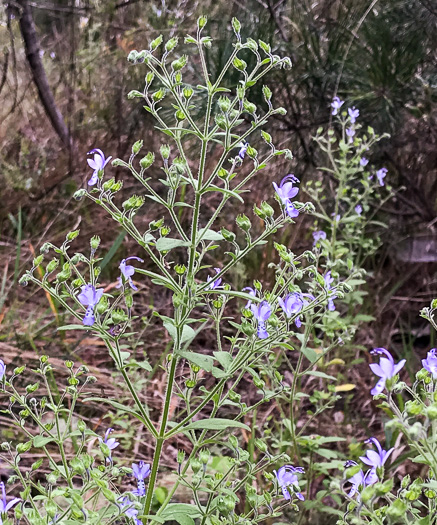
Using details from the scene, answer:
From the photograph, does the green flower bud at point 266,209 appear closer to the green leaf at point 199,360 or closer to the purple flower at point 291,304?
the purple flower at point 291,304

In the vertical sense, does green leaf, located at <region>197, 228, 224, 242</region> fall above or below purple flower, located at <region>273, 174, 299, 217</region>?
below

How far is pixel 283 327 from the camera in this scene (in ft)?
3.14

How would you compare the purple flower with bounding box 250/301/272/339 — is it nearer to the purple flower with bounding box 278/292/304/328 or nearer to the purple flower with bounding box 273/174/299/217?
the purple flower with bounding box 278/292/304/328

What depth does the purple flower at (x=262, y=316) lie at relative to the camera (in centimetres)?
94

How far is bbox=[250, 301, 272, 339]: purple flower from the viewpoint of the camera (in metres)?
0.94

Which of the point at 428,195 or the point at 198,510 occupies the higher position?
the point at 198,510

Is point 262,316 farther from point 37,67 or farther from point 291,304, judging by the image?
point 37,67

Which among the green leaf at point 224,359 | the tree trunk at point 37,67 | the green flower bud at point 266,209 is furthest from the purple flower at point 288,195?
the tree trunk at point 37,67

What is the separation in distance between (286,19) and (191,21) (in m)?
0.67

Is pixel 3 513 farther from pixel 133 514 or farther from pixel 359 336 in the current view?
pixel 359 336

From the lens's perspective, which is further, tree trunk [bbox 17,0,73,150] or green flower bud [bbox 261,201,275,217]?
tree trunk [bbox 17,0,73,150]

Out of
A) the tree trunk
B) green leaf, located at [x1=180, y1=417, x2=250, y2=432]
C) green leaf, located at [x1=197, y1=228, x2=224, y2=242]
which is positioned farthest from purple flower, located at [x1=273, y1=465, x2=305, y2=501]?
the tree trunk

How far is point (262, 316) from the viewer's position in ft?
3.11

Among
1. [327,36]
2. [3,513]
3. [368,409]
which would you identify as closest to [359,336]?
[368,409]
